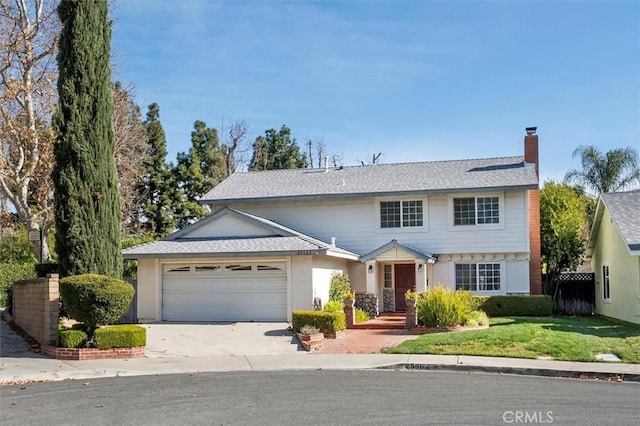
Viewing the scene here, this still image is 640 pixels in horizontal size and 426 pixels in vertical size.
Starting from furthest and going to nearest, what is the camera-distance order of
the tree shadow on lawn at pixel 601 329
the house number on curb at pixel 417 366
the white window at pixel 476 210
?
the white window at pixel 476 210, the tree shadow on lawn at pixel 601 329, the house number on curb at pixel 417 366

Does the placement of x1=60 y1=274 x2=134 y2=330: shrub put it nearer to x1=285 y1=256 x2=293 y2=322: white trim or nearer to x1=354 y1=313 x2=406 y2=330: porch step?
x1=285 y1=256 x2=293 y2=322: white trim

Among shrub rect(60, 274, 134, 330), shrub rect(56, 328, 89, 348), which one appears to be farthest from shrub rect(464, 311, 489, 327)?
shrub rect(56, 328, 89, 348)

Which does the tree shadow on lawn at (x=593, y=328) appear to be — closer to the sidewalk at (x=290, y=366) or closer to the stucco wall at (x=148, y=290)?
the sidewalk at (x=290, y=366)

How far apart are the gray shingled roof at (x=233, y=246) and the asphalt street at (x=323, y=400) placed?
898cm

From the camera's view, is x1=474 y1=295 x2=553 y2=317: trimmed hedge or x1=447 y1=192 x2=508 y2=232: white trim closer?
x1=474 y1=295 x2=553 y2=317: trimmed hedge

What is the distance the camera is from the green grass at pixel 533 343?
53.1 ft

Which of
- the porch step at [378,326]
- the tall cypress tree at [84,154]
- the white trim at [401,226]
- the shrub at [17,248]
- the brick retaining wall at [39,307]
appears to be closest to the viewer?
the brick retaining wall at [39,307]

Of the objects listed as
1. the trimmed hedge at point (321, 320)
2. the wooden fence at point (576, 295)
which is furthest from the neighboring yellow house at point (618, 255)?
the trimmed hedge at point (321, 320)

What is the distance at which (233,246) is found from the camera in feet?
80.0

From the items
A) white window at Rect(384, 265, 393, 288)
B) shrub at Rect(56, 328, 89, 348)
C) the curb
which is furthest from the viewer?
white window at Rect(384, 265, 393, 288)

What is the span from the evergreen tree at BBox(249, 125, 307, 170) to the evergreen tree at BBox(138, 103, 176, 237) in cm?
965

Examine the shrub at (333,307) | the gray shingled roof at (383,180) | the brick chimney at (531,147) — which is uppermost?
the brick chimney at (531,147)

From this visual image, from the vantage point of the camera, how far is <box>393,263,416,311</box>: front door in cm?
2773

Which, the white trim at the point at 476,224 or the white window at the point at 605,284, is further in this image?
the white window at the point at 605,284
